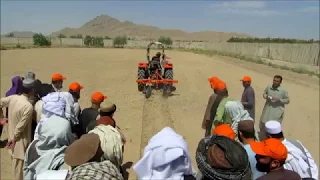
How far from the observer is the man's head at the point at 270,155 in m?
2.61

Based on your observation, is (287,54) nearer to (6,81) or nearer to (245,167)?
(6,81)

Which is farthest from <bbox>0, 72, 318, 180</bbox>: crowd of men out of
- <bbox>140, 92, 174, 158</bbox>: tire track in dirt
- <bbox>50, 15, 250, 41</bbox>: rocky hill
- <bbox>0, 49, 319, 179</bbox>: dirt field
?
<bbox>50, 15, 250, 41</bbox>: rocky hill

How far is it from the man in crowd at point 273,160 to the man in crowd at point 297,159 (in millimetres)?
378

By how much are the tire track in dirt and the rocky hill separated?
131701 mm

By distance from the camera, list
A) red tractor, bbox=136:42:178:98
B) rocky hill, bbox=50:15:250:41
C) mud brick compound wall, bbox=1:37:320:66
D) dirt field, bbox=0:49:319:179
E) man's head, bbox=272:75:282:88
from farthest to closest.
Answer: rocky hill, bbox=50:15:250:41, mud brick compound wall, bbox=1:37:320:66, red tractor, bbox=136:42:178:98, dirt field, bbox=0:49:319:179, man's head, bbox=272:75:282:88

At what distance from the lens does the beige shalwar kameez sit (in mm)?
4234

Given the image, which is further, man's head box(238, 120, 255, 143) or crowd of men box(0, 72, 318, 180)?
man's head box(238, 120, 255, 143)

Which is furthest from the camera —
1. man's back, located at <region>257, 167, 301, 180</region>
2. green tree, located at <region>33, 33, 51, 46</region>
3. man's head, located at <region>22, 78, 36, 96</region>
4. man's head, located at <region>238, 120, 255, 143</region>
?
green tree, located at <region>33, 33, 51, 46</region>

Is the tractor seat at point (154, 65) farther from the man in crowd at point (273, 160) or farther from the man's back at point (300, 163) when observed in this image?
the man in crowd at point (273, 160)

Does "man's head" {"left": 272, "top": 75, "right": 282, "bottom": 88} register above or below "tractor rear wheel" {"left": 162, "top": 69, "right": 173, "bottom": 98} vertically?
above

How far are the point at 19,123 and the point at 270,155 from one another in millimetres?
3047

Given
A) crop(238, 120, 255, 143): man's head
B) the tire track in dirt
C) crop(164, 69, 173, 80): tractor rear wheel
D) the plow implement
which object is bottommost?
the tire track in dirt

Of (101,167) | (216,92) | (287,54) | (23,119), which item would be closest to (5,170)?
(23,119)

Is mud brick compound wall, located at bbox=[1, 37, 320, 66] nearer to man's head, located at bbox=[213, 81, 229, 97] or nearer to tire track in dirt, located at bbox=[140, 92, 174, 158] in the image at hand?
tire track in dirt, located at bbox=[140, 92, 174, 158]
